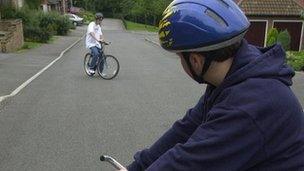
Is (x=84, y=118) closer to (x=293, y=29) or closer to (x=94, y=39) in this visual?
(x=94, y=39)

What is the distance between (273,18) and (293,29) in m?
1.96

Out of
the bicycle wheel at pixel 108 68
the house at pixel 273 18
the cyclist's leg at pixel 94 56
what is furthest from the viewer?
the house at pixel 273 18

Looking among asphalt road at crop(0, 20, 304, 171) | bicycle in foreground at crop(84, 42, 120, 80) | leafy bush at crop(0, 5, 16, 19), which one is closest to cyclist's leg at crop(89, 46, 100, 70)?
bicycle in foreground at crop(84, 42, 120, 80)

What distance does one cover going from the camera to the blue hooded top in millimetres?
1747

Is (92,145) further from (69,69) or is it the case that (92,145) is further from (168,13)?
(69,69)

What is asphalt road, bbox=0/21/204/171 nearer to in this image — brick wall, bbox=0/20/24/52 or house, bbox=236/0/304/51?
brick wall, bbox=0/20/24/52

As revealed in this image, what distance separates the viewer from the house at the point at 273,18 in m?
39.4

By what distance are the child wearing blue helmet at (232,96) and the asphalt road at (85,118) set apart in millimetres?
4265

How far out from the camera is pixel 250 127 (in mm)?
1736

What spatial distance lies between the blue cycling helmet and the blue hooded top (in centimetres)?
11

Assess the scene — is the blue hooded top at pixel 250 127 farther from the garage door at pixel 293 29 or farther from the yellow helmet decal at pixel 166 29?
the garage door at pixel 293 29

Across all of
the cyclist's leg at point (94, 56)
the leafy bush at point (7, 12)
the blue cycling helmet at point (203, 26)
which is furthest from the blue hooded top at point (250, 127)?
the leafy bush at point (7, 12)

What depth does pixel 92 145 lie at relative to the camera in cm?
703

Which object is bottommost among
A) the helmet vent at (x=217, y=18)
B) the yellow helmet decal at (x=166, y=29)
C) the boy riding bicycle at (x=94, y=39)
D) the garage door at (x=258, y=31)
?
the garage door at (x=258, y=31)
